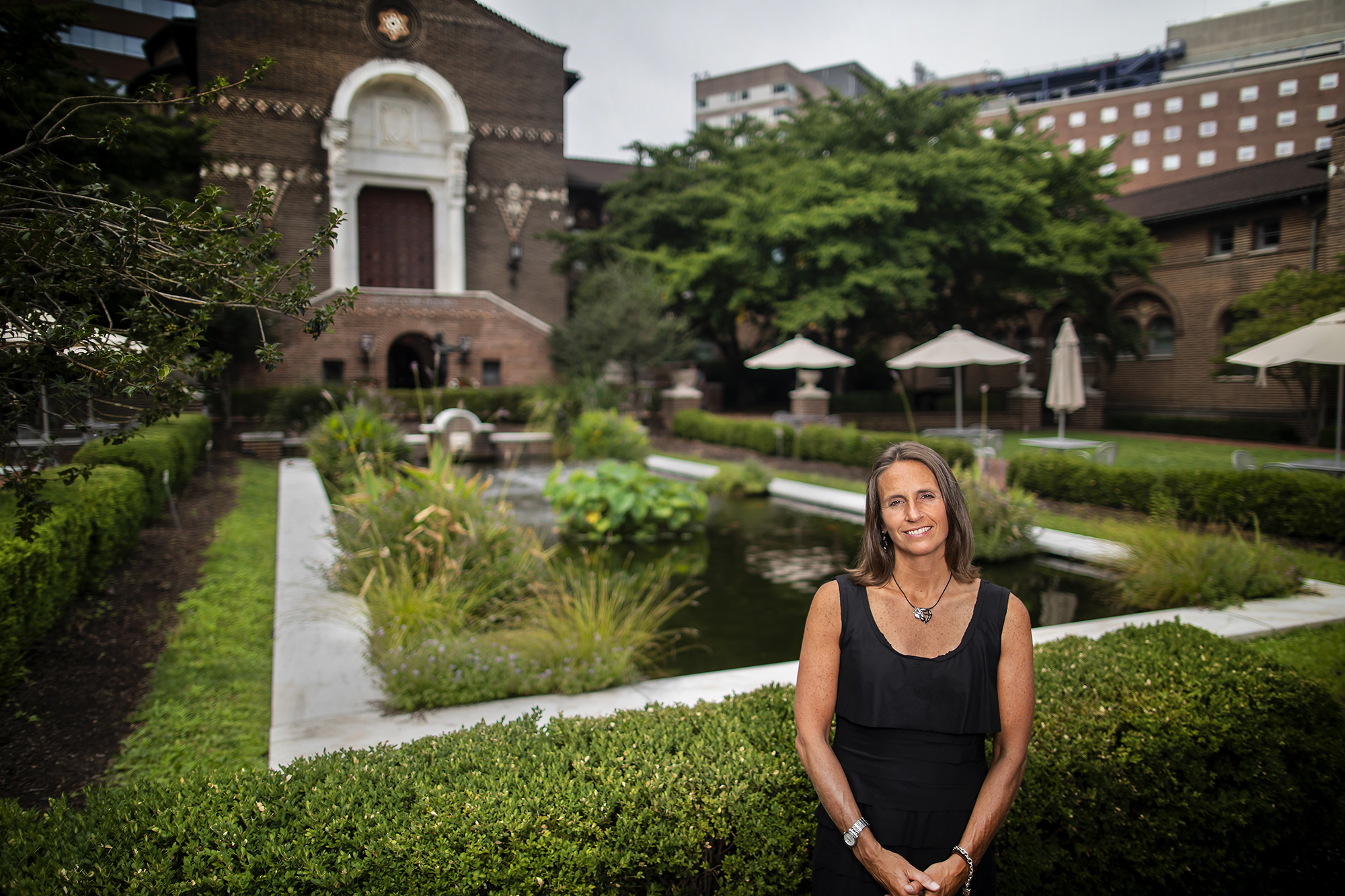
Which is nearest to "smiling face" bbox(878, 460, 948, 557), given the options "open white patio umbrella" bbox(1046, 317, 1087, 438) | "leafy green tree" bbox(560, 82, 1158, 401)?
"open white patio umbrella" bbox(1046, 317, 1087, 438)

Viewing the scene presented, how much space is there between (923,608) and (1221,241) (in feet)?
97.0

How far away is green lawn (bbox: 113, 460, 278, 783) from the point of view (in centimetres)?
364

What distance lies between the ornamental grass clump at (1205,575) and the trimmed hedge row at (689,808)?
3.36 m

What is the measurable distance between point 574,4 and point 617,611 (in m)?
6.94

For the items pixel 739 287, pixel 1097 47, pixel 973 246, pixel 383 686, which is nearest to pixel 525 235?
pixel 739 287

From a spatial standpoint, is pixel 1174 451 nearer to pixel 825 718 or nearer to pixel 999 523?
pixel 999 523

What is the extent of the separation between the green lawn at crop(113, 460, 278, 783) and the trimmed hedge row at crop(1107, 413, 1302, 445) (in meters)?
26.1

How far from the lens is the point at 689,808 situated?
232cm

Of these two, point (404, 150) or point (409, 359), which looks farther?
point (409, 359)

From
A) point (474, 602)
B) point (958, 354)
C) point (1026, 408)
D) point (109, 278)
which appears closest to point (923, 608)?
point (109, 278)

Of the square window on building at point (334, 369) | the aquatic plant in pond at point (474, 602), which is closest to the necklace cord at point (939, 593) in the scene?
the aquatic plant in pond at point (474, 602)

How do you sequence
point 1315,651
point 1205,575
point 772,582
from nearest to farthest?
point 1315,651 < point 1205,575 < point 772,582

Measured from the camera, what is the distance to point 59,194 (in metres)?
2.35

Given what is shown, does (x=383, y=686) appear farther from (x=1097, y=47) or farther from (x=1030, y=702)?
(x=1097, y=47)
